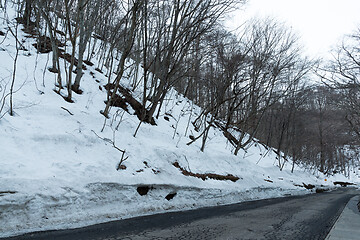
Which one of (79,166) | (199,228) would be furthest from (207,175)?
(79,166)

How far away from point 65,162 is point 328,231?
18.6 ft

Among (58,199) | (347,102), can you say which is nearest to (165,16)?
(58,199)

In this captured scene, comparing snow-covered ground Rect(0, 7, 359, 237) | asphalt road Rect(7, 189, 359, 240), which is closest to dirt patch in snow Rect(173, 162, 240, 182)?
snow-covered ground Rect(0, 7, 359, 237)

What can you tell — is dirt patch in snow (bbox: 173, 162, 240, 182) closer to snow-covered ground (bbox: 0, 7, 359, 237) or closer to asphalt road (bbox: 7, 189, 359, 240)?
snow-covered ground (bbox: 0, 7, 359, 237)

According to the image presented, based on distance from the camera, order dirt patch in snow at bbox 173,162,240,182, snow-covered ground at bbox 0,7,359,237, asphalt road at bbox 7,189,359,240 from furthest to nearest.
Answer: dirt patch in snow at bbox 173,162,240,182 < snow-covered ground at bbox 0,7,359,237 < asphalt road at bbox 7,189,359,240

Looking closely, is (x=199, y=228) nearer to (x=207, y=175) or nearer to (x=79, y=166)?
(x=79, y=166)

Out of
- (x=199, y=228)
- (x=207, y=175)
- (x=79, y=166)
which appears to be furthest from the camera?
(x=207, y=175)

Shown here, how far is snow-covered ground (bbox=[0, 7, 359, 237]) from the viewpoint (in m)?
3.79

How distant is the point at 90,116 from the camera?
25.0 ft

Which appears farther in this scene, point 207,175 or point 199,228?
point 207,175

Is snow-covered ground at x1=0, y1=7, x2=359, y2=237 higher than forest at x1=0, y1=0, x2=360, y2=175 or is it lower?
lower

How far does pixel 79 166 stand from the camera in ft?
16.6

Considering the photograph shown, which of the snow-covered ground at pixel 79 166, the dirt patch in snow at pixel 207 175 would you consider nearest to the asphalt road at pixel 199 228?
the snow-covered ground at pixel 79 166

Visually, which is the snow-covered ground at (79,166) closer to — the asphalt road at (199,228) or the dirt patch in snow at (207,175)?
the dirt patch in snow at (207,175)
